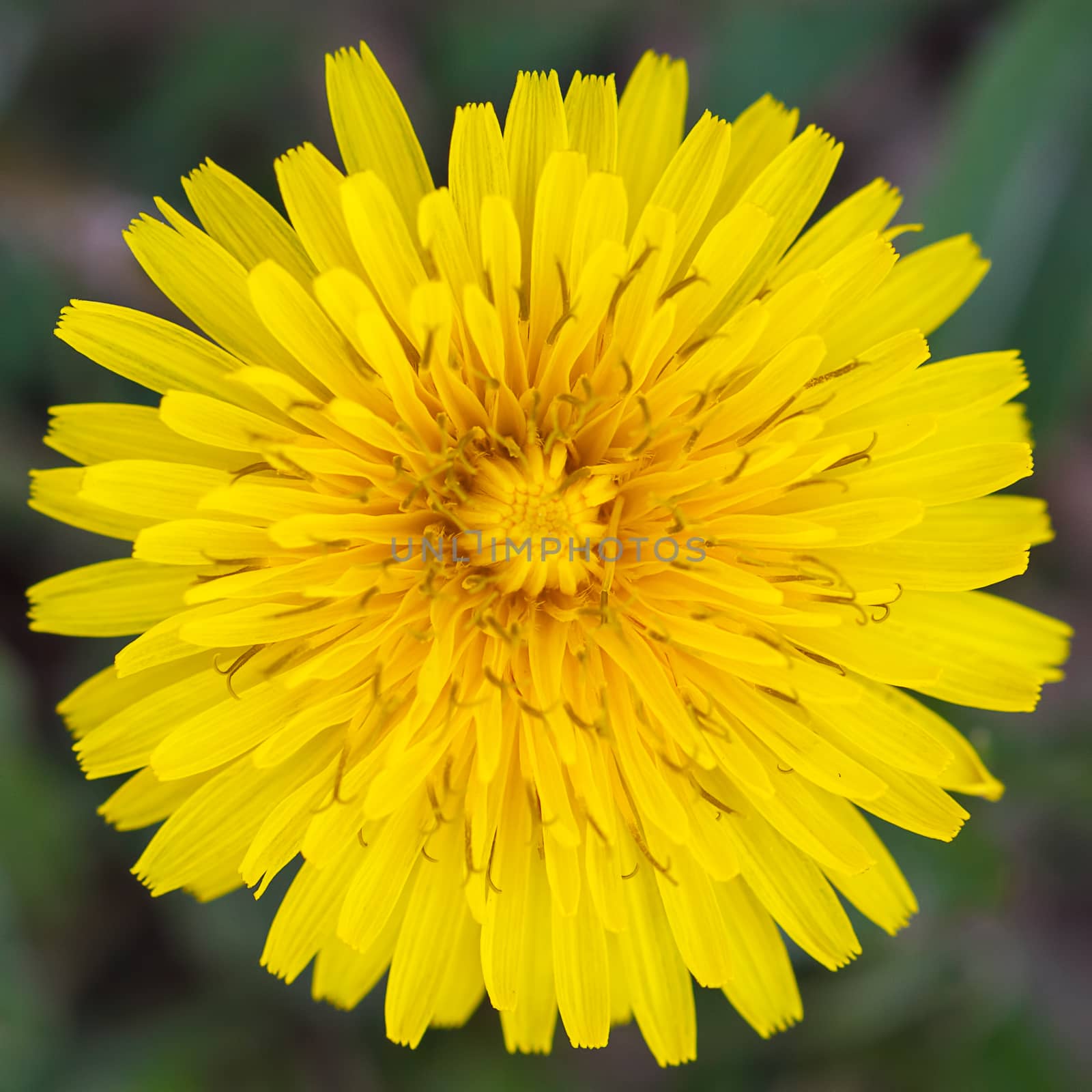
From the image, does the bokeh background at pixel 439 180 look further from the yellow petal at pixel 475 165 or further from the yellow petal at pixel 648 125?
the yellow petal at pixel 475 165

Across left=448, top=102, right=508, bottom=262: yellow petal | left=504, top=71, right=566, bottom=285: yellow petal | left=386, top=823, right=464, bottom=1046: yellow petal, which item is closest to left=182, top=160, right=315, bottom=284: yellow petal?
left=448, top=102, right=508, bottom=262: yellow petal

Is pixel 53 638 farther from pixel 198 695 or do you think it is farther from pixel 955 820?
pixel 955 820

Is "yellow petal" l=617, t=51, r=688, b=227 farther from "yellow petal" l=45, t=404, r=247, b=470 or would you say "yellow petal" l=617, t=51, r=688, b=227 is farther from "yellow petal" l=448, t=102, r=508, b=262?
"yellow petal" l=45, t=404, r=247, b=470

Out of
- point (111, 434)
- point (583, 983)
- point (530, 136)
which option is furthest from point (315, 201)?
point (583, 983)

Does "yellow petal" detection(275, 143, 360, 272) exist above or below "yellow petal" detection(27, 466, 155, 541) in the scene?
above

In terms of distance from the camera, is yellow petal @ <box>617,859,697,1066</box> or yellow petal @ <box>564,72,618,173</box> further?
yellow petal @ <box>617,859,697,1066</box>

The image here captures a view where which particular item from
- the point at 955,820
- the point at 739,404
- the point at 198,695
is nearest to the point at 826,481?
the point at 739,404

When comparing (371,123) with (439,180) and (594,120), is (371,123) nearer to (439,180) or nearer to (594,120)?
(594,120)
